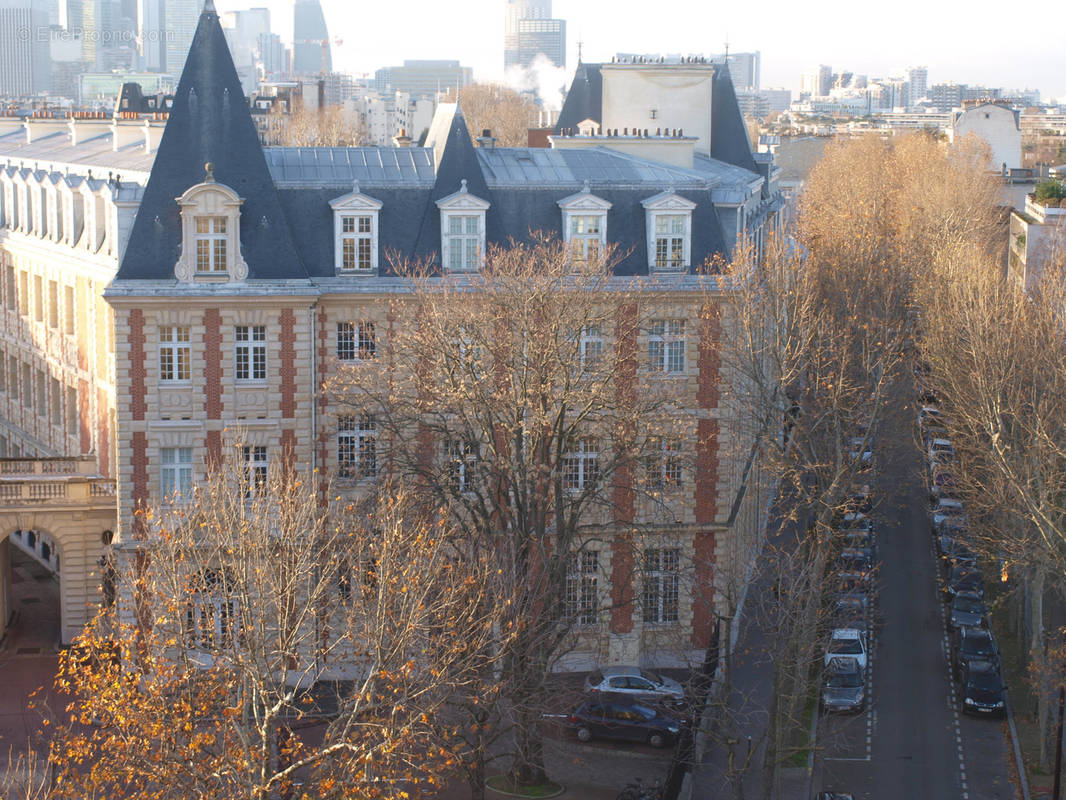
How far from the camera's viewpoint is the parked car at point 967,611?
60594mm

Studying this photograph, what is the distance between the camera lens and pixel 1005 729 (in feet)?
171

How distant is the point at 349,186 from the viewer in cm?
5197

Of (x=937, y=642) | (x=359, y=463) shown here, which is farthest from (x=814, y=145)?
(x=359, y=463)

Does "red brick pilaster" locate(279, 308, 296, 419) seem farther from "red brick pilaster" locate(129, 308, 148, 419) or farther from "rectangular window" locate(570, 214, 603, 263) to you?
"rectangular window" locate(570, 214, 603, 263)

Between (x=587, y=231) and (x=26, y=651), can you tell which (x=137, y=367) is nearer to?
(x=26, y=651)

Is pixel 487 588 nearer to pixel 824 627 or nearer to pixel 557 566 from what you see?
pixel 557 566

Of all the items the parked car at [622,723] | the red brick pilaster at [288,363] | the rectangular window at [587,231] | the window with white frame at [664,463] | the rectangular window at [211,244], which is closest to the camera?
the window with white frame at [664,463]

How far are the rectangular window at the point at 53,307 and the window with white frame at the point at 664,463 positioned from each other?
2826cm

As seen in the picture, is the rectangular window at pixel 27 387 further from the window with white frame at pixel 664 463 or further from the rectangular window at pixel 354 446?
the window with white frame at pixel 664 463

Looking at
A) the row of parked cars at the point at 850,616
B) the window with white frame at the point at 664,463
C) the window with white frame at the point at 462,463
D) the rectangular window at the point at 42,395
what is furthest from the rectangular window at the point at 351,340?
the rectangular window at the point at 42,395

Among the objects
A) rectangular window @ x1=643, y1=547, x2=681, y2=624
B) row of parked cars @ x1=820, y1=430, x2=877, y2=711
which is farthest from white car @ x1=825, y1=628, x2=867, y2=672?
rectangular window @ x1=643, y1=547, x2=681, y2=624

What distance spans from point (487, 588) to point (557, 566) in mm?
6345

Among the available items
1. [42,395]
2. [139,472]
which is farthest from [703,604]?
[42,395]

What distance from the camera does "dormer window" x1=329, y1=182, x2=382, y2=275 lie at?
5122cm
